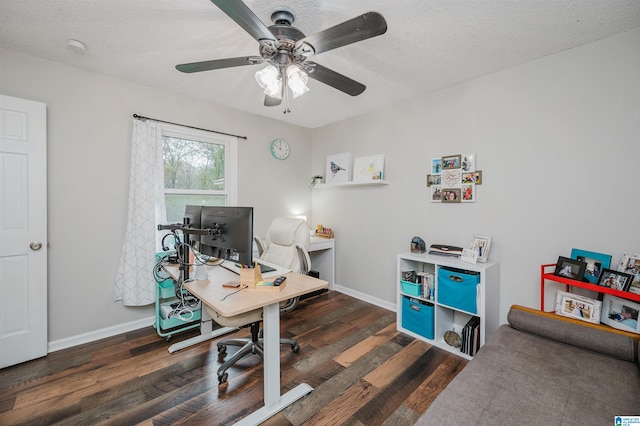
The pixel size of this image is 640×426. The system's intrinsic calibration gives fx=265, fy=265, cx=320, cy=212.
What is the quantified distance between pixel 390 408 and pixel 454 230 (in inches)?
66.5

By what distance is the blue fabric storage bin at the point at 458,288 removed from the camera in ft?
7.11

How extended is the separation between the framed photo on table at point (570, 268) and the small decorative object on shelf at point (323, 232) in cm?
245

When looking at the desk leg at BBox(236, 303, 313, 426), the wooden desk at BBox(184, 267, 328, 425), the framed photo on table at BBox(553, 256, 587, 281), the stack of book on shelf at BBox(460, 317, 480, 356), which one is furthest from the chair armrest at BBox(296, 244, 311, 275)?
the framed photo on table at BBox(553, 256, 587, 281)

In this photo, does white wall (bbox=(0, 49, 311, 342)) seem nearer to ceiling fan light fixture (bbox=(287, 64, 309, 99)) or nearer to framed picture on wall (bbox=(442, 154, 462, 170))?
ceiling fan light fixture (bbox=(287, 64, 309, 99))

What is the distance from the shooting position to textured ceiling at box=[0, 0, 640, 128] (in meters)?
1.59

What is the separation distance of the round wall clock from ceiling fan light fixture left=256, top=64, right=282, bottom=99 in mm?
2018

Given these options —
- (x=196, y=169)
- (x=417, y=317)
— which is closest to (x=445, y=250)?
(x=417, y=317)

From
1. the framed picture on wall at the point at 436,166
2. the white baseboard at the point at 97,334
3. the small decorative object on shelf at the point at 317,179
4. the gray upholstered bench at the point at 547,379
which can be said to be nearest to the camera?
the gray upholstered bench at the point at 547,379

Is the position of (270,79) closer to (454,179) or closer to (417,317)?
(454,179)

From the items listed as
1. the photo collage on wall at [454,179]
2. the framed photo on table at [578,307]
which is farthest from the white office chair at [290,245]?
the framed photo on table at [578,307]

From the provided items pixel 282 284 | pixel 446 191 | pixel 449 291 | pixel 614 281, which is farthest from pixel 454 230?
pixel 282 284

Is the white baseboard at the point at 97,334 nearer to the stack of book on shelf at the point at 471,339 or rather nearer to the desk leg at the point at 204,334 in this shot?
the desk leg at the point at 204,334

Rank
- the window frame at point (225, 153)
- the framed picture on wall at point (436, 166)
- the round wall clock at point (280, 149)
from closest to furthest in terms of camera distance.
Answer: the framed picture on wall at point (436, 166) < the window frame at point (225, 153) < the round wall clock at point (280, 149)

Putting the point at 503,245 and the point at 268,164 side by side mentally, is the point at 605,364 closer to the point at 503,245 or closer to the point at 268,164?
the point at 503,245
